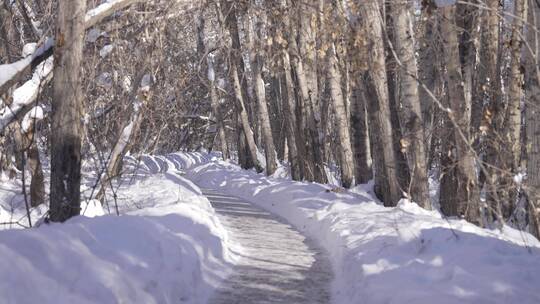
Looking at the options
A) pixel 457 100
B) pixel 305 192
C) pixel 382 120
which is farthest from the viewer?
pixel 305 192

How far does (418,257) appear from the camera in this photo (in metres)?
8.36

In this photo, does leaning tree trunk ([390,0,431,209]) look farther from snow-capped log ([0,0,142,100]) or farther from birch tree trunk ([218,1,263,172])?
birch tree trunk ([218,1,263,172])

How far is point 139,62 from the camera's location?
50.5ft

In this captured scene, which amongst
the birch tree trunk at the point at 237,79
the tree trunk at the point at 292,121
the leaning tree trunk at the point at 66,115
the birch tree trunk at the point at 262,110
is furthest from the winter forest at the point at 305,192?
the birch tree trunk at the point at 237,79

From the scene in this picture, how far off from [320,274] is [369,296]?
79.2 inches

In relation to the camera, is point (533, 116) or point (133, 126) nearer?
point (533, 116)

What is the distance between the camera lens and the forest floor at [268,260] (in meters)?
6.33

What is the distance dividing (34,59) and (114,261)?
3.67 metres

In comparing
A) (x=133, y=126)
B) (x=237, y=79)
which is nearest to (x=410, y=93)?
(x=133, y=126)

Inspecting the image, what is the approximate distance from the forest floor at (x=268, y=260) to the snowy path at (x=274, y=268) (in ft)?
0.06

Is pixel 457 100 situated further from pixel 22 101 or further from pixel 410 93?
pixel 22 101

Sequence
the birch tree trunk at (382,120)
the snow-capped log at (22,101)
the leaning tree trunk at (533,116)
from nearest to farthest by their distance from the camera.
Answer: the leaning tree trunk at (533,116) → the snow-capped log at (22,101) → the birch tree trunk at (382,120)

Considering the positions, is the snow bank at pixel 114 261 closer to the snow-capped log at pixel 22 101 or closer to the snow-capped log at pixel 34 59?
the snow-capped log at pixel 34 59

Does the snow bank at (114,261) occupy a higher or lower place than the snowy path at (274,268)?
higher
